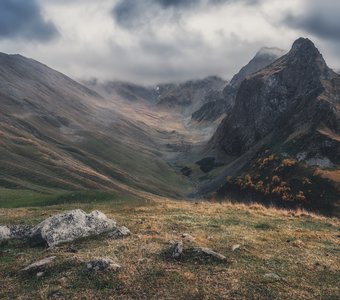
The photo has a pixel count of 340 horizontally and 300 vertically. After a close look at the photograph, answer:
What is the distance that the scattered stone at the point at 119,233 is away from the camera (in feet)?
91.0

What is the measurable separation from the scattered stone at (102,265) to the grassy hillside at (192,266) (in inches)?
14.3

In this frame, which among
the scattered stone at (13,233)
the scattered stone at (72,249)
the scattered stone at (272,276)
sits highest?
the scattered stone at (272,276)

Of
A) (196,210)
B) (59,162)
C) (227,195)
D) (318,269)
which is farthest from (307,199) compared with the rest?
(59,162)

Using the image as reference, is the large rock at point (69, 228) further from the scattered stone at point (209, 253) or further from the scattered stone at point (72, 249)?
the scattered stone at point (209, 253)

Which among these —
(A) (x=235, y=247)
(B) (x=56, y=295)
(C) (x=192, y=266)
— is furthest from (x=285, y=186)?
(B) (x=56, y=295)

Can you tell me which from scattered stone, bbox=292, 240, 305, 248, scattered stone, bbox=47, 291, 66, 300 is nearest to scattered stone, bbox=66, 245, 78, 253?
→ scattered stone, bbox=47, 291, 66, 300

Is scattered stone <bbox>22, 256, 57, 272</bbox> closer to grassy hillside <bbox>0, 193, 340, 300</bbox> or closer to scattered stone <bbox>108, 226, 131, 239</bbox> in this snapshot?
grassy hillside <bbox>0, 193, 340, 300</bbox>

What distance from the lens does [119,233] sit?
28.0m

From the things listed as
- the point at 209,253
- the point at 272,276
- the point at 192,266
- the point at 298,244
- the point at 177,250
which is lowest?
the point at 192,266

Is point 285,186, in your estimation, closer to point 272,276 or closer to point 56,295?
point 272,276

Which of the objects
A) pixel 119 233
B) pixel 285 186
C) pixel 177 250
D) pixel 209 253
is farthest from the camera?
pixel 285 186

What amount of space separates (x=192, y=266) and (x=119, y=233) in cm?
717

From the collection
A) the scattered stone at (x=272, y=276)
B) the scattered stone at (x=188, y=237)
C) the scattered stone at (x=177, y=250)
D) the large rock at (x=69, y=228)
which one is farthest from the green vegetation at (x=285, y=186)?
the scattered stone at (x=272, y=276)

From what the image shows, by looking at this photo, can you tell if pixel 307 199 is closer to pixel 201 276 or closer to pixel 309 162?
pixel 309 162
